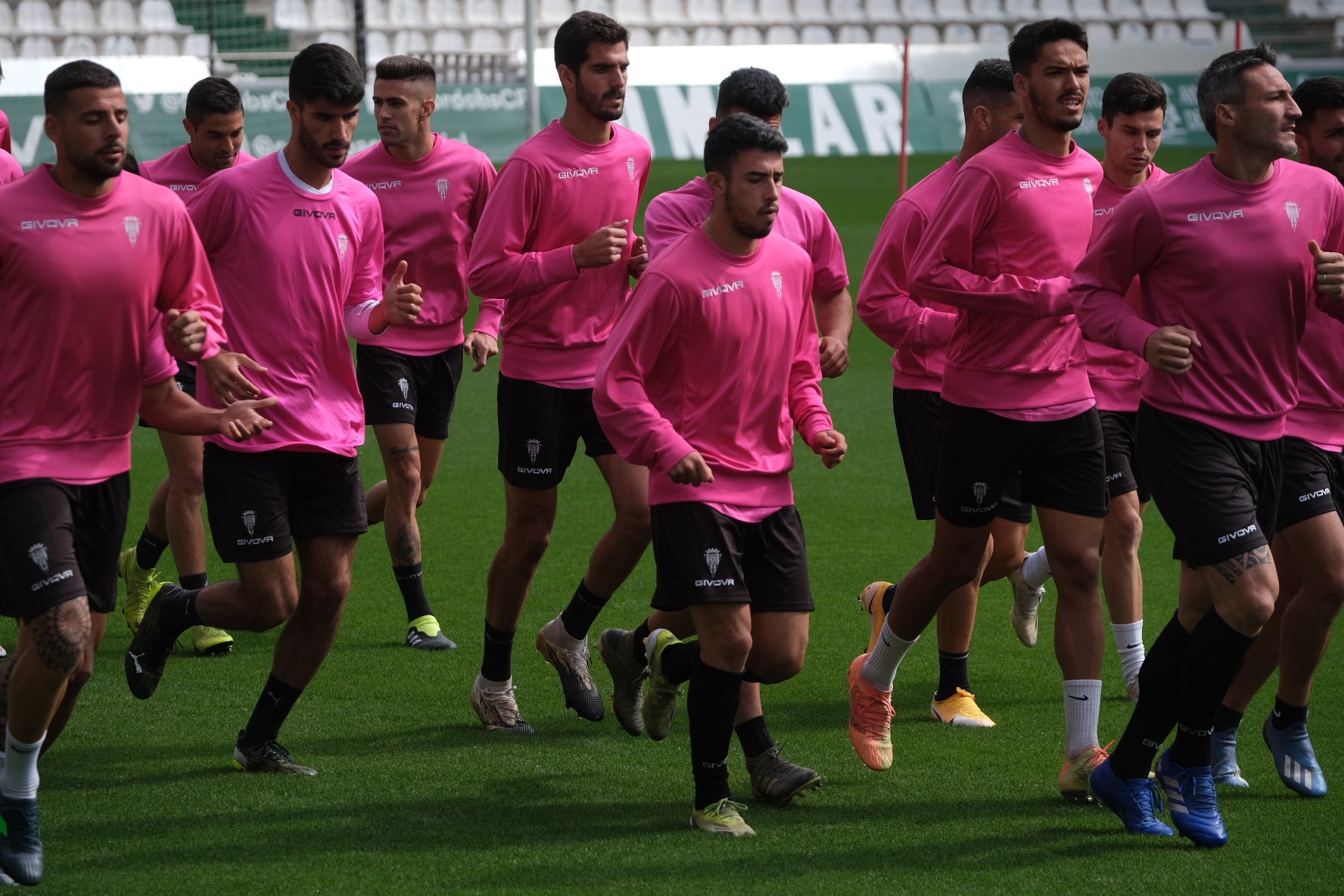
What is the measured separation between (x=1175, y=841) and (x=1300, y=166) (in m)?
2.05

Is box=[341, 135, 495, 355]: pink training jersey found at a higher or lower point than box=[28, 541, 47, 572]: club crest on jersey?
higher

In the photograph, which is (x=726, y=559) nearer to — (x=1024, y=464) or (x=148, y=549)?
(x=1024, y=464)

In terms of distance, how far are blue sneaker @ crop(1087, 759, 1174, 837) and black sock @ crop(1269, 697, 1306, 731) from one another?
2.26ft

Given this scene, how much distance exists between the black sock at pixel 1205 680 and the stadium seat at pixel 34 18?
27672 mm

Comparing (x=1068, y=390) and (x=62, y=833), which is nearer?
(x=62, y=833)

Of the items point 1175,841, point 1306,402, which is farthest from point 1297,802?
point 1306,402

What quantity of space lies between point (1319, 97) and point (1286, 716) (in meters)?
2.01

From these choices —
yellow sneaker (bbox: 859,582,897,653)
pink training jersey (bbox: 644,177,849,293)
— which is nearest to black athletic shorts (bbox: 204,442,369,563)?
pink training jersey (bbox: 644,177,849,293)

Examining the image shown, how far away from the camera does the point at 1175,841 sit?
495 centimetres

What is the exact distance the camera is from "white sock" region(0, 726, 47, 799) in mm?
4586

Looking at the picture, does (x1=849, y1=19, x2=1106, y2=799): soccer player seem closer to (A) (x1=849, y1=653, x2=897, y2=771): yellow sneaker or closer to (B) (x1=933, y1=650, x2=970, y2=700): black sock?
(A) (x1=849, y1=653, x2=897, y2=771): yellow sneaker

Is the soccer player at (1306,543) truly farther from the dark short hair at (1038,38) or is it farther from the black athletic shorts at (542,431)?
the black athletic shorts at (542,431)

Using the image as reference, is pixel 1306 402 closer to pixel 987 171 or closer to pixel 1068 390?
pixel 1068 390

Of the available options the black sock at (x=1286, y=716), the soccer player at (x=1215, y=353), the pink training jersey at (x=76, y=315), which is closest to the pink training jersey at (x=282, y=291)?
the pink training jersey at (x=76, y=315)
